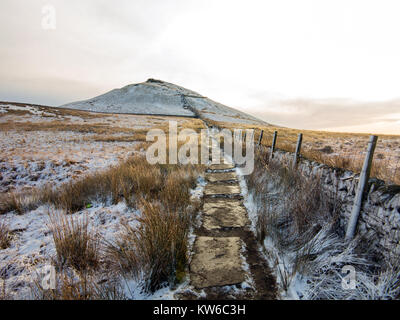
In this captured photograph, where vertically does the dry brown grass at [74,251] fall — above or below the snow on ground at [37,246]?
above

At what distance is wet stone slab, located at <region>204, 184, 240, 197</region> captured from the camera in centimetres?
485

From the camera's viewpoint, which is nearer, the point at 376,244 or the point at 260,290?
the point at 260,290

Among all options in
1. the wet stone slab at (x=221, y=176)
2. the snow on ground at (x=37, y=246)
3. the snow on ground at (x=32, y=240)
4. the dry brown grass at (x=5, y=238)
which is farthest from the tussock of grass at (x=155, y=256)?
the wet stone slab at (x=221, y=176)

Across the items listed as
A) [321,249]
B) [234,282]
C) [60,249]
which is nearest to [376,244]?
[321,249]

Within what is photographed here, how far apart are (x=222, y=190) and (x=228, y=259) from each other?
107 inches

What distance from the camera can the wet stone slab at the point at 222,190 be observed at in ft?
15.9

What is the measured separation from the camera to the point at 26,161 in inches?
321

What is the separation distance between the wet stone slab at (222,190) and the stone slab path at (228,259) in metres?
0.57

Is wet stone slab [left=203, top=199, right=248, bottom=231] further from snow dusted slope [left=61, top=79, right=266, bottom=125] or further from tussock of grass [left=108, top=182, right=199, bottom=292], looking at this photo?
snow dusted slope [left=61, top=79, right=266, bottom=125]
